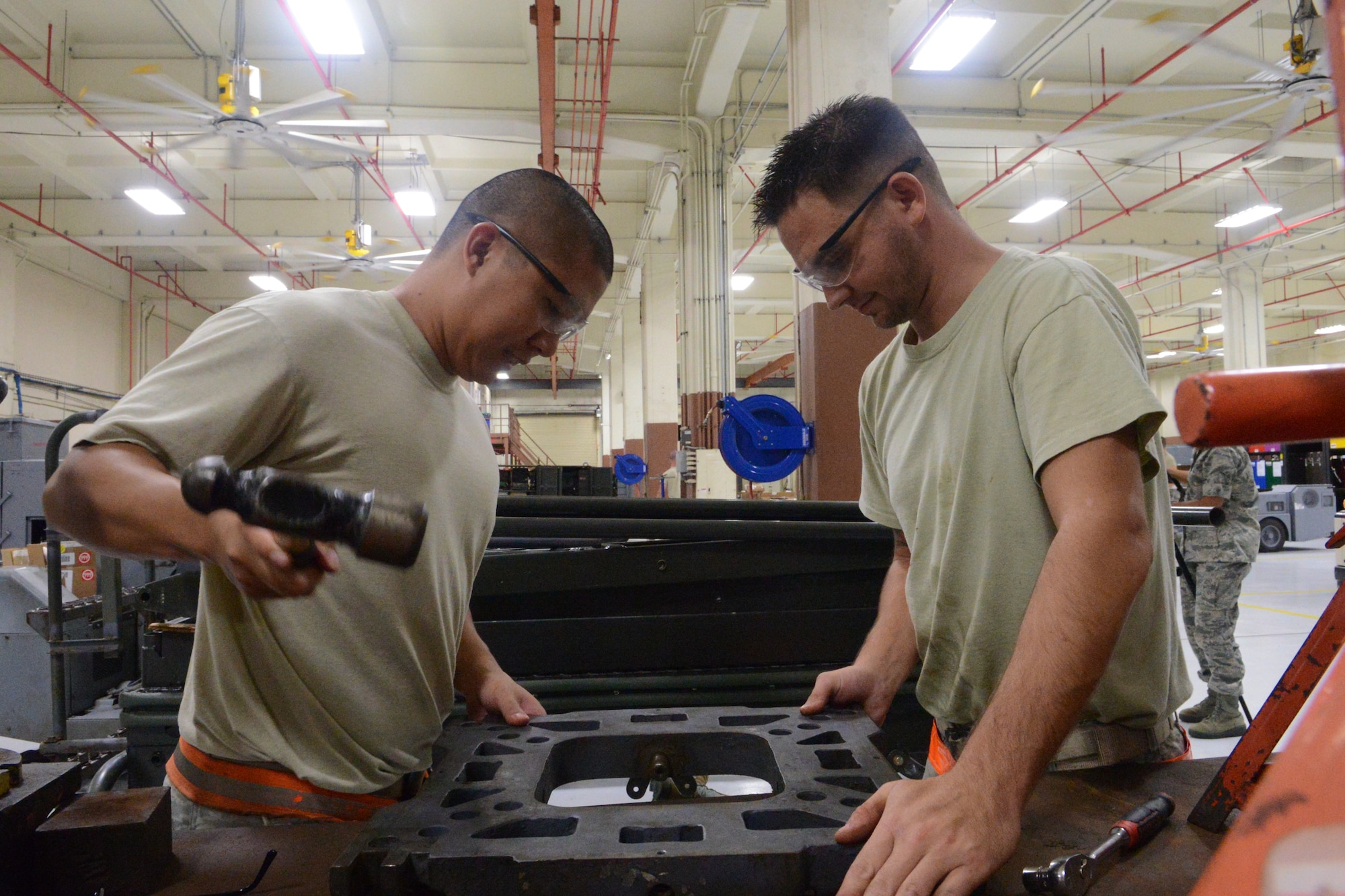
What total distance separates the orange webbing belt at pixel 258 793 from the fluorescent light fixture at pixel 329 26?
5.60m

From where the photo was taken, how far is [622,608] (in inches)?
78.5

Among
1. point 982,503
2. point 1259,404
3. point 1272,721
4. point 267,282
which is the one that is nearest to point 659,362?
point 267,282

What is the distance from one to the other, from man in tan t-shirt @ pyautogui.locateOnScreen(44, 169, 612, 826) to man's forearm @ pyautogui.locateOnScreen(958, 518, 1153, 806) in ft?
2.42

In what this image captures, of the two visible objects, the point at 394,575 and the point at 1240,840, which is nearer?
the point at 1240,840

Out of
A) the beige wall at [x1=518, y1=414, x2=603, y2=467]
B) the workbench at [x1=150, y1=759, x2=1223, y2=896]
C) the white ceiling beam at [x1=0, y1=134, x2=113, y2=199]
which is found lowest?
the workbench at [x1=150, y1=759, x2=1223, y2=896]

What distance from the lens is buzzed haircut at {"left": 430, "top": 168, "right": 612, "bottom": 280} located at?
1285 mm

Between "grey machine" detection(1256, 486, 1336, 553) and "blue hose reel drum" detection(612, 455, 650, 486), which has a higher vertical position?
"blue hose reel drum" detection(612, 455, 650, 486)

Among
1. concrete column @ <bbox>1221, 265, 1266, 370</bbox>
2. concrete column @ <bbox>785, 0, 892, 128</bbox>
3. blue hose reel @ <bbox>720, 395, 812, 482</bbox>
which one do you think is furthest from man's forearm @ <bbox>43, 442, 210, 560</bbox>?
concrete column @ <bbox>1221, 265, 1266, 370</bbox>

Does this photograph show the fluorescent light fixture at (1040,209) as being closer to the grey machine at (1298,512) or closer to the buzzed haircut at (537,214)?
the grey machine at (1298,512)

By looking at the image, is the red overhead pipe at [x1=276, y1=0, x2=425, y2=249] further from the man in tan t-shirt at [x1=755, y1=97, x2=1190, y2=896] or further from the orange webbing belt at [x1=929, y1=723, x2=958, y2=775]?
the orange webbing belt at [x1=929, y1=723, x2=958, y2=775]

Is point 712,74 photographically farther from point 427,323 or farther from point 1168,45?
point 427,323

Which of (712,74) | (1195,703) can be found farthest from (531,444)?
(1195,703)

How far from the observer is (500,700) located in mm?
1303

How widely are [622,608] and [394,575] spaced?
907mm
